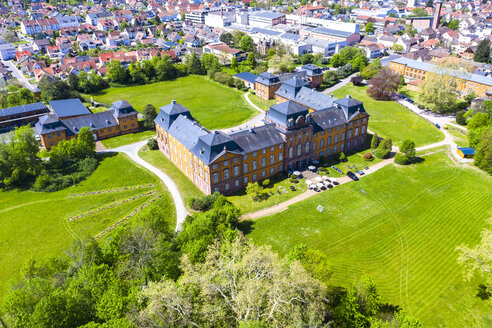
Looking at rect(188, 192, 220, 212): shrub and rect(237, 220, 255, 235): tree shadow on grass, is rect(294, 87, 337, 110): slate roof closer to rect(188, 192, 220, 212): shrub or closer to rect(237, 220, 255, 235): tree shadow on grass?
rect(188, 192, 220, 212): shrub

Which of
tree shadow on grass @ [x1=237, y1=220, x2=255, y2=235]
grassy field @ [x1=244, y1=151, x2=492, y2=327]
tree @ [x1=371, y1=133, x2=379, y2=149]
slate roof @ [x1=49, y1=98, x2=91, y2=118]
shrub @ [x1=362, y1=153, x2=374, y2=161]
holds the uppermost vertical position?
slate roof @ [x1=49, y1=98, x2=91, y2=118]

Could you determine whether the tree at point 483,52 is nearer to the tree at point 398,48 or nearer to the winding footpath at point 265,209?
the tree at point 398,48

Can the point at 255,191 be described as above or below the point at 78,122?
below

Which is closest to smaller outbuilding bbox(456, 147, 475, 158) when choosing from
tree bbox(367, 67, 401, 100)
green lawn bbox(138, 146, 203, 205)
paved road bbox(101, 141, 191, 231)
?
A: tree bbox(367, 67, 401, 100)

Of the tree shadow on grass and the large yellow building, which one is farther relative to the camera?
the large yellow building

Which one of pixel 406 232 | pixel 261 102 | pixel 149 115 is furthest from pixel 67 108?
pixel 406 232

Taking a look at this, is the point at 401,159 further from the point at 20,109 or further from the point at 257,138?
the point at 20,109

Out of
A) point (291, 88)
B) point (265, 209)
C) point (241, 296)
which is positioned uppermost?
point (291, 88)
